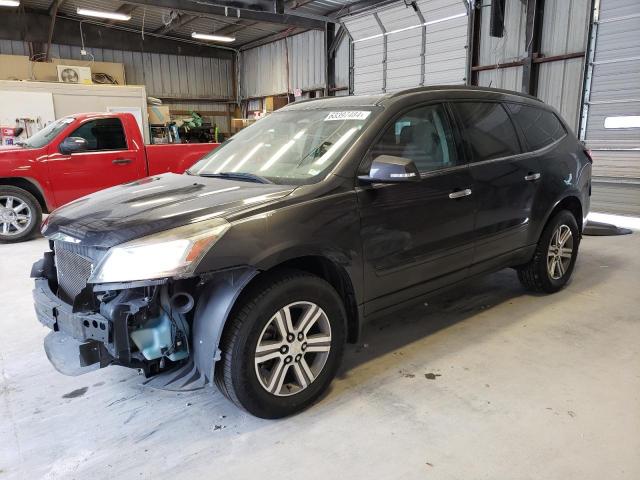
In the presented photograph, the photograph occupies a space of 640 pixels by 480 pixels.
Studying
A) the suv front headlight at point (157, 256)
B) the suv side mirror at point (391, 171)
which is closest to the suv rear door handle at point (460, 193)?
the suv side mirror at point (391, 171)

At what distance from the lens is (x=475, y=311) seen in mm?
3611

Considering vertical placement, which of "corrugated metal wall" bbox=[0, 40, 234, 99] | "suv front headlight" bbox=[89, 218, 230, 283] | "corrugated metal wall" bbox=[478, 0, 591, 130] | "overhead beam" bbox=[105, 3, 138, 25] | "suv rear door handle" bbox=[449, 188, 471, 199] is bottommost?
"suv front headlight" bbox=[89, 218, 230, 283]

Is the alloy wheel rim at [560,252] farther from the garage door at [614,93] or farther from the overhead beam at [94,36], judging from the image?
the overhead beam at [94,36]

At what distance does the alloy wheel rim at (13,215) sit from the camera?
6250 millimetres

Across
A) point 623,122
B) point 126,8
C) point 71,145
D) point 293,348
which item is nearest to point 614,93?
point 623,122

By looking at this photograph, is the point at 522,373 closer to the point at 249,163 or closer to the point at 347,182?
the point at 347,182

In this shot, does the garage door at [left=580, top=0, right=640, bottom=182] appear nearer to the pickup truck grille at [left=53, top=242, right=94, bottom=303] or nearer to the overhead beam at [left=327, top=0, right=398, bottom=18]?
the overhead beam at [left=327, top=0, right=398, bottom=18]

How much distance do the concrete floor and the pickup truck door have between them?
3642 millimetres

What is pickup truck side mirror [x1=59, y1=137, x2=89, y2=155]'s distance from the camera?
6.10 metres

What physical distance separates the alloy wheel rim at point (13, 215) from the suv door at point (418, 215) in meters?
5.74

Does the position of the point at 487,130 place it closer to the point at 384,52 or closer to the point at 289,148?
the point at 289,148

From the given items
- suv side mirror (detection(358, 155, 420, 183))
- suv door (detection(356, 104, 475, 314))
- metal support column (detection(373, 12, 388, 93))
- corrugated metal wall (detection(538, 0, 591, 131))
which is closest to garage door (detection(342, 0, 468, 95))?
metal support column (detection(373, 12, 388, 93))

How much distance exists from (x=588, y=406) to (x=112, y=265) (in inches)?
92.7

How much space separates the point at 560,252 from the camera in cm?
390
